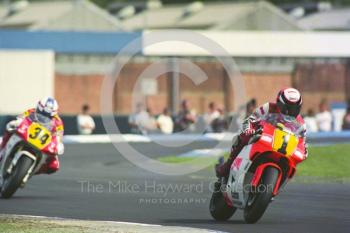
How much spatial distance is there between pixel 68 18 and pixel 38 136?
6052 cm

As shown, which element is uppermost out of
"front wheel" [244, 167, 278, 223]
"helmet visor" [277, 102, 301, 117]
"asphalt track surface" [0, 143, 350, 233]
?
"helmet visor" [277, 102, 301, 117]

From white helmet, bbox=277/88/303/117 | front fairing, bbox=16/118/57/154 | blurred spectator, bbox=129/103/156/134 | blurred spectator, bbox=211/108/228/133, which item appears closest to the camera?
white helmet, bbox=277/88/303/117

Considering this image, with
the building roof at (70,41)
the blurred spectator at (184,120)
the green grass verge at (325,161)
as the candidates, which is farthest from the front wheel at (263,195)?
the building roof at (70,41)

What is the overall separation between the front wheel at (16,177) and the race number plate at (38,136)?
0.85ft

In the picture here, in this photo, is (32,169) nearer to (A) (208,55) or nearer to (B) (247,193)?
(B) (247,193)

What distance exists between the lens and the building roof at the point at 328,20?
80.8 meters

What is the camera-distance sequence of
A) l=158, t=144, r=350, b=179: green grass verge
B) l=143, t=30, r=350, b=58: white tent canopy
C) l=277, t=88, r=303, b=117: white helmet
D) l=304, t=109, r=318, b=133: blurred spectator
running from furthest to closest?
l=143, t=30, r=350, b=58: white tent canopy
l=304, t=109, r=318, b=133: blurred spectator
l=158, t=144, r=350, b=179: green grass verge
l=277, t=88, r=303, b=117: white helmet

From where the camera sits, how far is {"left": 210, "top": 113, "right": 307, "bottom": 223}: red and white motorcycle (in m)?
12.2

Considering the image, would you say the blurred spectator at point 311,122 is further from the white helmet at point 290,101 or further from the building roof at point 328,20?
the building roof at point 328,20

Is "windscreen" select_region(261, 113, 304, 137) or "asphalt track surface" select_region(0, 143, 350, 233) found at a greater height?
"windscreen" select_region(261, 113, 304, 137)

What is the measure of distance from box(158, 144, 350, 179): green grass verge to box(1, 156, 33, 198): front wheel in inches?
308

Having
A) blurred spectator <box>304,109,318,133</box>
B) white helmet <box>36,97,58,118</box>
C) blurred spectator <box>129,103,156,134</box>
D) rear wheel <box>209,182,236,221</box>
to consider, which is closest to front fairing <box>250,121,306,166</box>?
rear wheel <box>209,182,236,221</box>

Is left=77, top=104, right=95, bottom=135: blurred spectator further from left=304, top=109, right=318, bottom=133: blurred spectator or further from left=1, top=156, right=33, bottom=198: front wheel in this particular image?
left=1, top=156, right=33, bottom=198: front wheel

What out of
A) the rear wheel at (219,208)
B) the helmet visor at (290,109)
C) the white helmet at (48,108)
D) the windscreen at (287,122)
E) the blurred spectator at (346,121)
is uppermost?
the helmet visor at (290,109)
